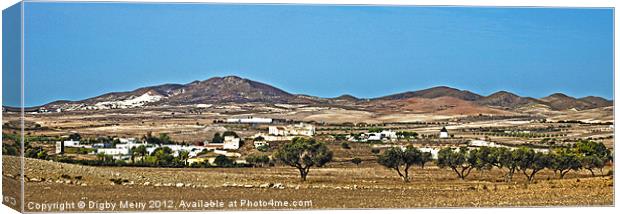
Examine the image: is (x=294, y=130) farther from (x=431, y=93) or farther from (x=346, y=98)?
(x=431, y=93)

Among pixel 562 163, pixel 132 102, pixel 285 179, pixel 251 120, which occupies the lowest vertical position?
pixel 285 179

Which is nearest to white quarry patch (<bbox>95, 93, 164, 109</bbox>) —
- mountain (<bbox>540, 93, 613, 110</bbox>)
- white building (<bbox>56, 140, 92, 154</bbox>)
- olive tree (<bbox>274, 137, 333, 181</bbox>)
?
white building (<bbox>56, 140, 92, 154</bbox>)

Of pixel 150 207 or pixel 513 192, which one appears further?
pixel 513 192

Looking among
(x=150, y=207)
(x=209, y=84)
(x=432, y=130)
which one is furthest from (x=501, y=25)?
(x=150, y=207)

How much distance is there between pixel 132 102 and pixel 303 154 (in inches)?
102

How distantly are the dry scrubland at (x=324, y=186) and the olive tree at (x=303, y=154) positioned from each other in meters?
0.13

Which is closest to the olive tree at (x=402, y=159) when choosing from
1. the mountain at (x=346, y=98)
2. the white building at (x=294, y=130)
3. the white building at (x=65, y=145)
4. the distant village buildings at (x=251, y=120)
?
the mountain at (x=346, y=98)

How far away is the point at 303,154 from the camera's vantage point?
2148cm

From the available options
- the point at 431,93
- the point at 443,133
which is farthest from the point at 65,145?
the point at 443,133

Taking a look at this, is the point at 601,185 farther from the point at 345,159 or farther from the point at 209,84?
the point at 209,84

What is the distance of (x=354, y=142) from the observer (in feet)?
70.9

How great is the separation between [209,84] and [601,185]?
240 inches

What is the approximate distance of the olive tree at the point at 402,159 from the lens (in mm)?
21656

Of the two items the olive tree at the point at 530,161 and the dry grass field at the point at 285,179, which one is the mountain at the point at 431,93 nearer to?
the dry grass field at the point at 285,179
